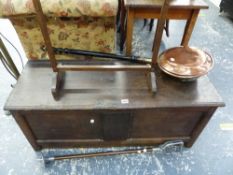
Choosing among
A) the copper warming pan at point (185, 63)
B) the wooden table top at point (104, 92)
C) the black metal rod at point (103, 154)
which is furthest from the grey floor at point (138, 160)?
the copper warming pan at point (185, 63)

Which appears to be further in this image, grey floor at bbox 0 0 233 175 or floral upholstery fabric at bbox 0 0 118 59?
grey floor at bbox 0 0 233 175

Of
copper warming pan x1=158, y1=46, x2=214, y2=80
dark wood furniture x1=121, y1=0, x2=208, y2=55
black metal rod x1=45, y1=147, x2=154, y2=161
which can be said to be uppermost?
dark wood furniture x1=121, y1=0, x2=208, y2=55

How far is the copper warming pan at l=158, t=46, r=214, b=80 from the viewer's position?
1.03 meters

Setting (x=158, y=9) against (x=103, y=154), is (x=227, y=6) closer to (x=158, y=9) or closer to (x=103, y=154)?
(x=158, y=9)

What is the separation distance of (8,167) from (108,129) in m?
0.66

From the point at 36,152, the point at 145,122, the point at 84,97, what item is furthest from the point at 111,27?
the point at 36,152

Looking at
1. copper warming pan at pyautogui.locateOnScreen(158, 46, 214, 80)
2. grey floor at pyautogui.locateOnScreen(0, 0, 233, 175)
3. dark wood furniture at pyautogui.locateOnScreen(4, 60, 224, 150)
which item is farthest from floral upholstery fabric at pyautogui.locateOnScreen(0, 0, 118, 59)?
grey floor at pyautogui.locateOnScreen(0, 0, 233, 175)

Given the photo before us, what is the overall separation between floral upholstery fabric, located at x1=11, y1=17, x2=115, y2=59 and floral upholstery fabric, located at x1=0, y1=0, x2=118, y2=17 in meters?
0.09

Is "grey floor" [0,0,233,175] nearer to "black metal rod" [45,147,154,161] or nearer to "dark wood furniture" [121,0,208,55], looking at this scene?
"black metal rod" [45,147,154,161]

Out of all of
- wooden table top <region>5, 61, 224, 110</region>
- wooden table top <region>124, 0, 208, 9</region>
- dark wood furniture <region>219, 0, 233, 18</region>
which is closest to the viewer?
wooden table top <region>5, 61, 224, 110</region>

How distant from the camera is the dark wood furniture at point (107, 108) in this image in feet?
3.19

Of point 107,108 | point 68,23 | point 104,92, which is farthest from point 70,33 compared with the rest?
point 107,108

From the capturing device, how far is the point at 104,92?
1042mm

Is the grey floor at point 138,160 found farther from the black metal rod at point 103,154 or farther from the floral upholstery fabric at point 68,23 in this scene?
the floral upholstery fabric at point 68,23
